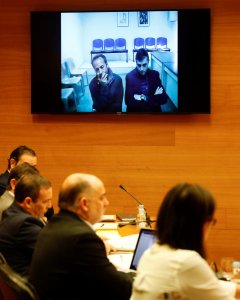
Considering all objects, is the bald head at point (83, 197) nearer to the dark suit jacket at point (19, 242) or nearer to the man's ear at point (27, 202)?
the dark suit jacket at point (19, 242)

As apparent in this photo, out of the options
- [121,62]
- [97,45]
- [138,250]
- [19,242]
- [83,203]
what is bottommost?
[138,250]

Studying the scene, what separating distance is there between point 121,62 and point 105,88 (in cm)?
31

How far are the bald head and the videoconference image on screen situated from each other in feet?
10.8

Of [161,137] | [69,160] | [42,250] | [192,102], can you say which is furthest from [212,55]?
[42,250]

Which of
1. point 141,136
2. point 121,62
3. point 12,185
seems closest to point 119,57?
point 121,62

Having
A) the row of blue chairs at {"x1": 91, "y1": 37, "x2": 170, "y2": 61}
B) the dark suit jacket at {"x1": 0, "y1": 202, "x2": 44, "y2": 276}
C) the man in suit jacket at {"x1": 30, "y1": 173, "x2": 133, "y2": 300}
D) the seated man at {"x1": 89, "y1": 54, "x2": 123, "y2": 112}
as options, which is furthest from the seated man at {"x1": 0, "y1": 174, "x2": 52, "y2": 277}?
the row of blue chairs at {"x1": 91, "y1": 37, "x2": 170, "y2": 61}

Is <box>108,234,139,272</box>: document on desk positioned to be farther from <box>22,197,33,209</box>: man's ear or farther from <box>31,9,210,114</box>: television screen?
<box>31,9,210,114</box>: television screen

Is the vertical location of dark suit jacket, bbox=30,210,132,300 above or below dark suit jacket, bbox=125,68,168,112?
below

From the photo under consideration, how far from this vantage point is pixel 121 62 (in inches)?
238

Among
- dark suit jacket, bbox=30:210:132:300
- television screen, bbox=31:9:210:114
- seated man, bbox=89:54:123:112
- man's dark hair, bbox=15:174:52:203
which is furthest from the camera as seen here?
seated man, bbox=89:54:123:112

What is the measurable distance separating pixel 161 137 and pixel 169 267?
13.2 feet

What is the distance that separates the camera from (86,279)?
2.59 metres

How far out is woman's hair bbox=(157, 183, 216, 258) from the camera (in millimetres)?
2156

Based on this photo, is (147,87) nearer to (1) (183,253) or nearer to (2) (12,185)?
(2) (12,185)
